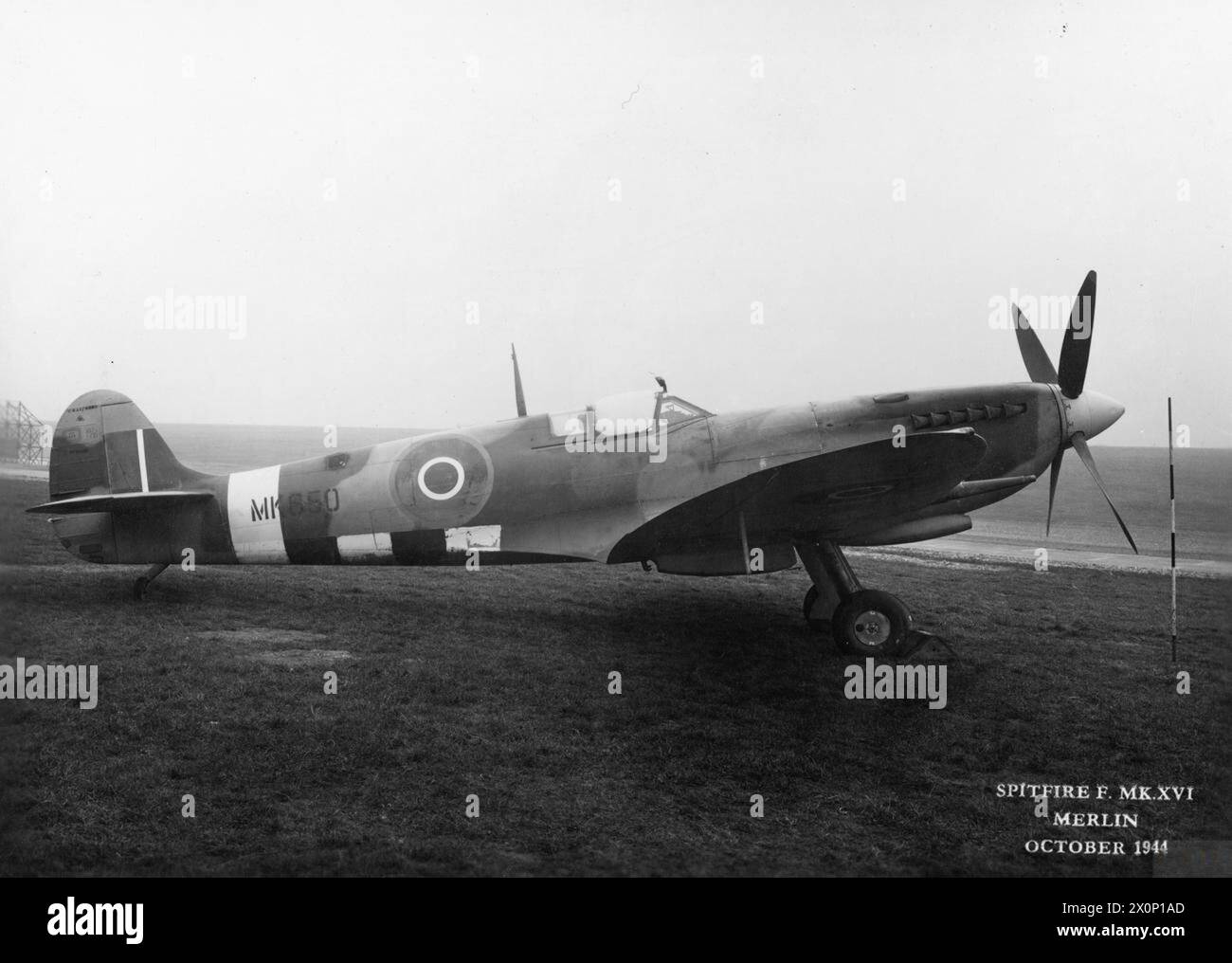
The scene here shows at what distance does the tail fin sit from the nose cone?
23.4 feet

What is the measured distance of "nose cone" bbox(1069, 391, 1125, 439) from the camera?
19.7 ft

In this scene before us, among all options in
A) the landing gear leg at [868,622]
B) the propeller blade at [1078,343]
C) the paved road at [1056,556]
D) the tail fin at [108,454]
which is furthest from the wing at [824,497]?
the paved road at [1056,556]

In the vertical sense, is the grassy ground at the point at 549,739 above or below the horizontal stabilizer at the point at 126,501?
below

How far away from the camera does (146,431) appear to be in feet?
21.8

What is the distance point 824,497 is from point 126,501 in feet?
17.1

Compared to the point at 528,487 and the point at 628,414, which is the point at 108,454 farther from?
the point at 628,414

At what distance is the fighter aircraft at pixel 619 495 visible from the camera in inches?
226

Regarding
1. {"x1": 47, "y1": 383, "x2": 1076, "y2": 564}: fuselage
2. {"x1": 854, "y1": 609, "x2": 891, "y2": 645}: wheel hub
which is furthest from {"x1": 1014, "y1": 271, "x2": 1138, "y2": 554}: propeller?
{"x1": 854, "y1": 609, "x2": 891, "y2": 645}: wheel hub

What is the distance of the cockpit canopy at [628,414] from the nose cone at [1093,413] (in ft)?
9.25

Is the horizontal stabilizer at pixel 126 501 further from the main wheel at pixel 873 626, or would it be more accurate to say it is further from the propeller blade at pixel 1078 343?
the propeller blade at pixel 1078 343

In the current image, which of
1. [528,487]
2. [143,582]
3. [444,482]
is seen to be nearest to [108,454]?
[143,582]
